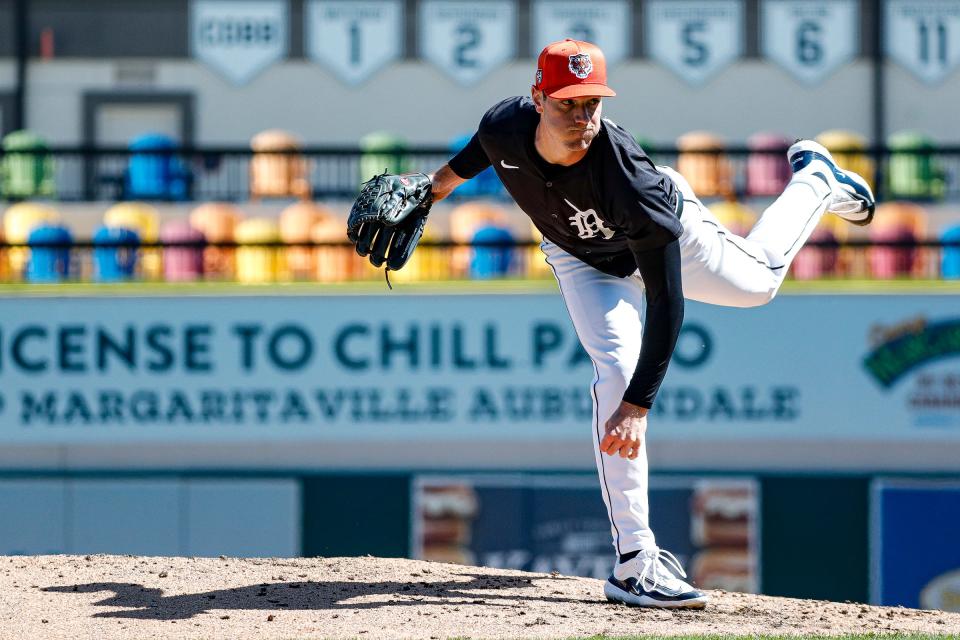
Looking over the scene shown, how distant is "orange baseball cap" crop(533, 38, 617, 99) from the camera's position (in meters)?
4.96

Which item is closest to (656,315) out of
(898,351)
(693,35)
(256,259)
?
(898,351)

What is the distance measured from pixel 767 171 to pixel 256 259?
5580 mm

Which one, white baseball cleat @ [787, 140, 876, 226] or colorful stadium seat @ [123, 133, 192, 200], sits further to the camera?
colorful stadium seat @ [123, 133, 192, 200]

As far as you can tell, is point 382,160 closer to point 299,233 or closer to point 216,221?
point 299,233

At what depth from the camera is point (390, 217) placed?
5789mm

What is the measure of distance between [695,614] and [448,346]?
6700 mm

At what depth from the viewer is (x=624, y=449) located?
5.16 metres

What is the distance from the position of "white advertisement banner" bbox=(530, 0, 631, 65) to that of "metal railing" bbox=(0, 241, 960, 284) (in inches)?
187

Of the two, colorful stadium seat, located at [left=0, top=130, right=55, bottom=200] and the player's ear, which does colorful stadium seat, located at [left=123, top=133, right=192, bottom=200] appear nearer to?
colorful stadium seat, located at [left=0, top=130, right=55, bottom=200]

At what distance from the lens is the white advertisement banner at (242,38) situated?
1702cm

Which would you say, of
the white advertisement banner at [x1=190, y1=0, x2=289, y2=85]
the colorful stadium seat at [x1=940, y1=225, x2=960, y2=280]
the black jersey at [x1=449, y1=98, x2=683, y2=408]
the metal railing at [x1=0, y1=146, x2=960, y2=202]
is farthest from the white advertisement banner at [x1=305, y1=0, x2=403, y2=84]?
the black jersey at [x1=449, y1=98, x2=683, y2=408]

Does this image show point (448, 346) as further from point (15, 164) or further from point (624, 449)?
point (624, 449)

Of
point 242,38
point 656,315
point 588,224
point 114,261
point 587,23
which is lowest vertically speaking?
point 656,315

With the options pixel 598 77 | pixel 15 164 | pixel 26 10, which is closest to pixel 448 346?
pixel 15 164
